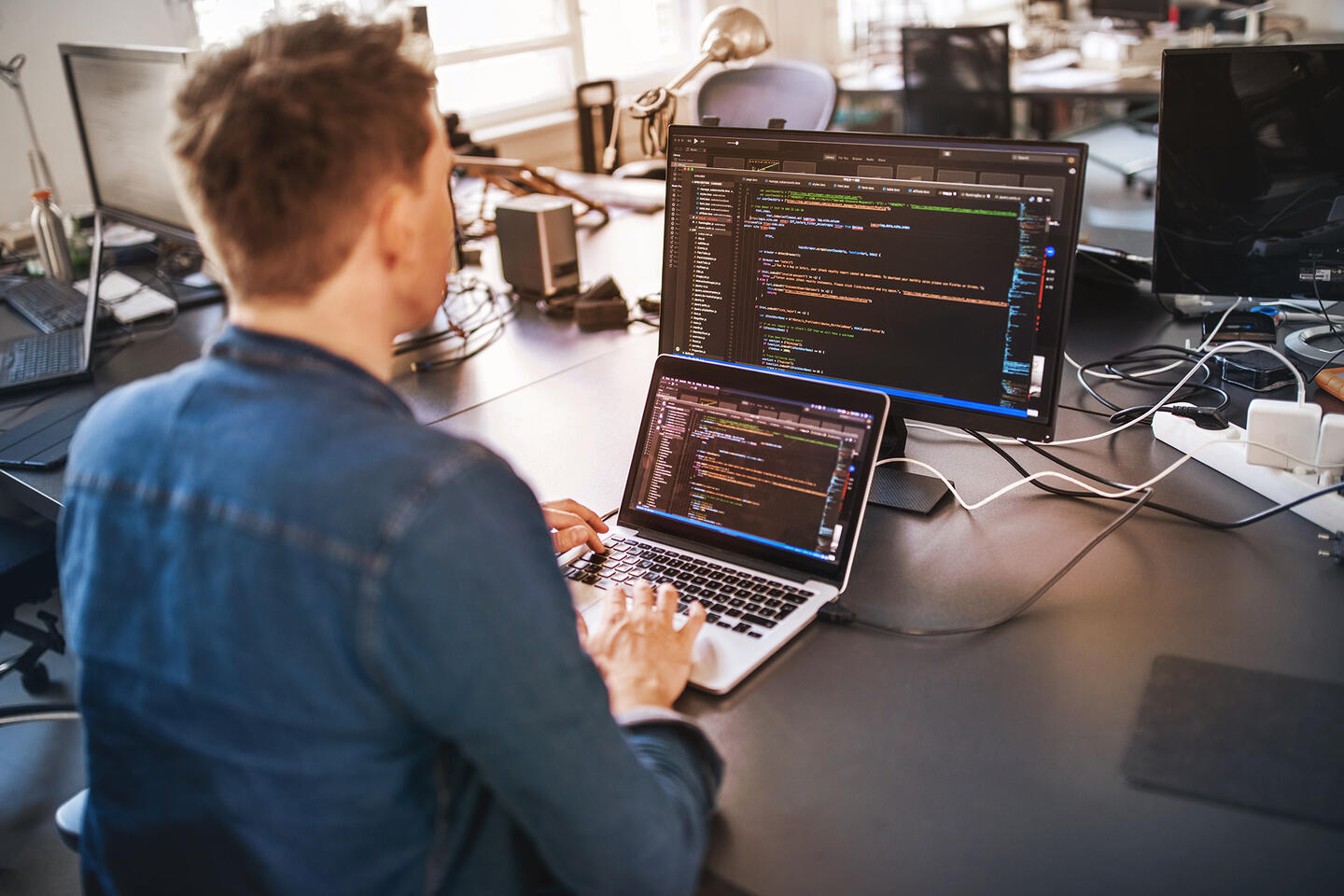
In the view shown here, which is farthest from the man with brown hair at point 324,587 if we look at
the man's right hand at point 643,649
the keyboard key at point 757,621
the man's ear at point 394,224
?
the keyboard key at point 757,621

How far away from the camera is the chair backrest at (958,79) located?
403 centimetres

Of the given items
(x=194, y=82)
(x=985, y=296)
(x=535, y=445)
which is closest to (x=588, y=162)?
(x=535, y=445)

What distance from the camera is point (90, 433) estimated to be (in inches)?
29.0

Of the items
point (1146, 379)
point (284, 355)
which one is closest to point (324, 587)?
point (284, 355)

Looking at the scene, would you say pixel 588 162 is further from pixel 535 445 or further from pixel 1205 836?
pixel 1205 836

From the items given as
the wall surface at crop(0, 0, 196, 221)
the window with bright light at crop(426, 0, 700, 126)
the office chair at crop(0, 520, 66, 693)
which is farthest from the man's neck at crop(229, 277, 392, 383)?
the window with bright light at crop(426, 0, 700, 126)

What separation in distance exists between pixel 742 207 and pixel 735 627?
543 millimetres

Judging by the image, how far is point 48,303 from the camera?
2.37 meters

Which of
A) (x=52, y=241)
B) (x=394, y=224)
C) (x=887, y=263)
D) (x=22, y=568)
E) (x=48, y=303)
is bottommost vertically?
(x=22, y=568)

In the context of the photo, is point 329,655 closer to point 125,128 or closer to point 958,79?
point 125,128

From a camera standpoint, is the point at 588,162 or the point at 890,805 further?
the point at 588,162

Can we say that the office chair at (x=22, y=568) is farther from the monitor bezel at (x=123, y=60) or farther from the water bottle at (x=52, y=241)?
the water bottle at (x=52, y=241)

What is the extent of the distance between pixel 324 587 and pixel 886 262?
801mm

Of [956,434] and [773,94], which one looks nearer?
Answer: [956,434]
